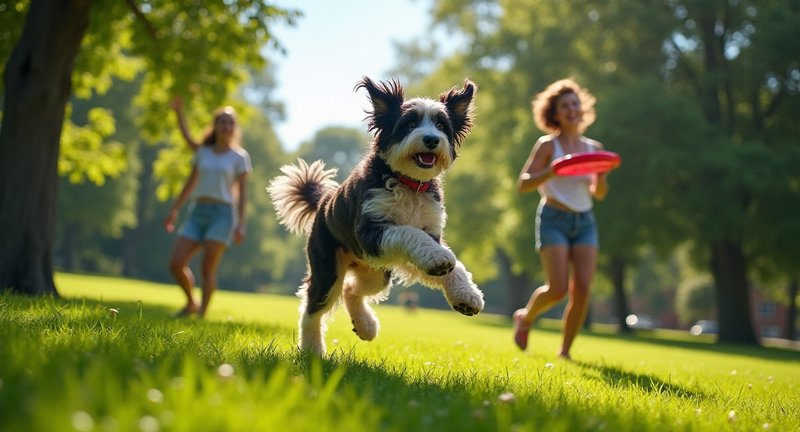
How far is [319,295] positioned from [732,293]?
2230 cm

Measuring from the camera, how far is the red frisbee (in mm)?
6797

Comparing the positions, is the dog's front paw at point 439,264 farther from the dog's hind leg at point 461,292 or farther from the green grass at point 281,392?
the green grass at point 281,392

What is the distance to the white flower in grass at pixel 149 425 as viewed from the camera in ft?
6.74

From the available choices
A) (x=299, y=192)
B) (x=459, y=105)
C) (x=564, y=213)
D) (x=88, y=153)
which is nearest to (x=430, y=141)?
(x=459, y=105)

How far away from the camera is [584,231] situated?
7.50 m

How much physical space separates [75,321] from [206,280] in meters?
4.40

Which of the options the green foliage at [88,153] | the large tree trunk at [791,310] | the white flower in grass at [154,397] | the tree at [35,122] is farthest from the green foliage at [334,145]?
the white flower in grass at [154,397]

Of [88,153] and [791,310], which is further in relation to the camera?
[791,310]

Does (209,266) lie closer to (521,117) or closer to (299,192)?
(299,192)

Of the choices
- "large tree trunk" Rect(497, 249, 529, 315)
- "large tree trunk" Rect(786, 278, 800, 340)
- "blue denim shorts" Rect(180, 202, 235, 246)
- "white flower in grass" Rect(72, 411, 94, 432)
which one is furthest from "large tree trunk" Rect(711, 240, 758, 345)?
"white flower in grass" Rect(72, 411, 94, 432)

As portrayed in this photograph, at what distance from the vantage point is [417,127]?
16.8ft


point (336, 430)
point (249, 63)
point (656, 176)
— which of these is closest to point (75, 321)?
point (336, 430)

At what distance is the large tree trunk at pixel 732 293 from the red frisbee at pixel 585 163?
1903 centimetres

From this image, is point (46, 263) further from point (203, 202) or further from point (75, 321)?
point (75, 321)
